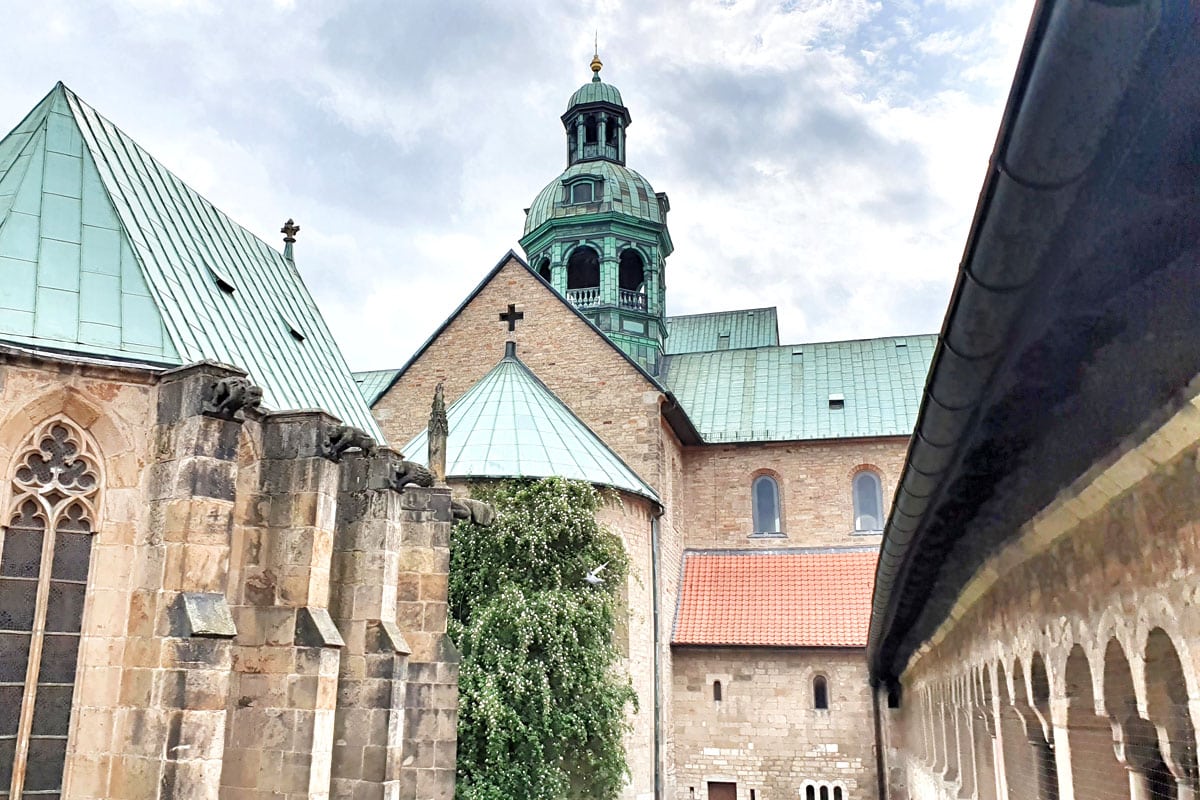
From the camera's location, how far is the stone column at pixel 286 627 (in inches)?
389

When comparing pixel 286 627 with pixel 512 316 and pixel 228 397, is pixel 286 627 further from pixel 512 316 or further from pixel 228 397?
pixel 512 316

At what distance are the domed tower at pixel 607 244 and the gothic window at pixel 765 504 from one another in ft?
15.8

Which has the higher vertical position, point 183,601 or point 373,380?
point 373,380

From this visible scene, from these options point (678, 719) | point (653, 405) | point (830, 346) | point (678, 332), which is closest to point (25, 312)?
point (653, 405)

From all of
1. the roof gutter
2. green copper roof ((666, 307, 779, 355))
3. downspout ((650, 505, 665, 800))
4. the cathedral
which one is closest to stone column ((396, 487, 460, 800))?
the cathedral

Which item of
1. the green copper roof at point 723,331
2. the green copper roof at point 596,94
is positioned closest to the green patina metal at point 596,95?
the green copper roof at point 596,94

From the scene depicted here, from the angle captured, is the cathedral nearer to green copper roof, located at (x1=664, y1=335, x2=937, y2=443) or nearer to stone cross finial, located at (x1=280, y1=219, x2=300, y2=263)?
stone cross finial, located at (x1=280, y1=219, x2=300, y2=263)

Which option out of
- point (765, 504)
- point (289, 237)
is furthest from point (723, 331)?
point (289, 237)

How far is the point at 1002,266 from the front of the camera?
11.2 ft

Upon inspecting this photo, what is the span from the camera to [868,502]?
2867 cm

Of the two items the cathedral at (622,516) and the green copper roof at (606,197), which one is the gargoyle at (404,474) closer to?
the cathedral at (622,516)

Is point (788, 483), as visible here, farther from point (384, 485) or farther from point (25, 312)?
point (25, 312)

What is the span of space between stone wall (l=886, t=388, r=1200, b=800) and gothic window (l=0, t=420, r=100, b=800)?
7.63m

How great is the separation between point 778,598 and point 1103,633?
21.7 m
